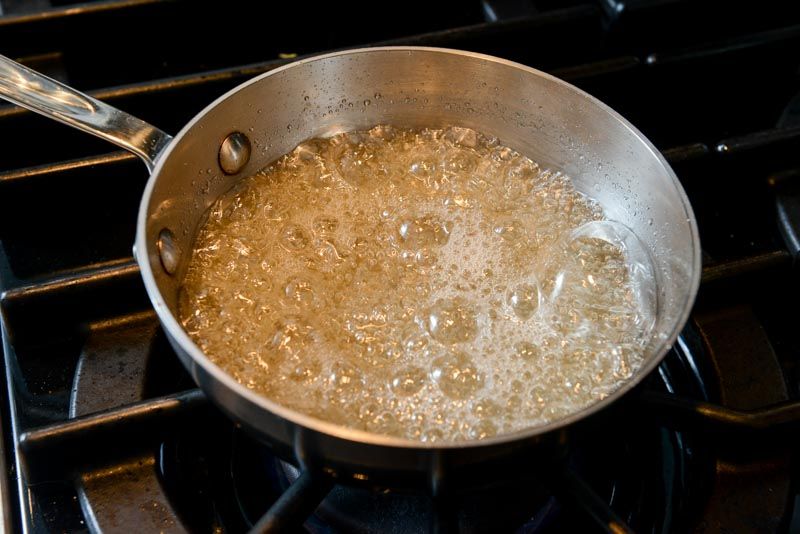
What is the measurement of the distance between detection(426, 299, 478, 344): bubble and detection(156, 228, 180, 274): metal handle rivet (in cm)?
23

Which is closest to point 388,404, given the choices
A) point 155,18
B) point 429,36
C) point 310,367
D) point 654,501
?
point 310,367

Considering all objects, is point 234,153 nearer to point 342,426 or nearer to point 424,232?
point 424,232

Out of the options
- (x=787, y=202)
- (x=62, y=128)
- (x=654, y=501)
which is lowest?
(x=654, y=501)

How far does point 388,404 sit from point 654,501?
245 mm

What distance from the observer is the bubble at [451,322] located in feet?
2.17

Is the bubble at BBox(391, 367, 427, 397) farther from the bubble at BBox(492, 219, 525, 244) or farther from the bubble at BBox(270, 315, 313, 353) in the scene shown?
the bubble at BBox(492, 219, 525, 244)

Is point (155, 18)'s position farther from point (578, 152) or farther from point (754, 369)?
point (754, 369)

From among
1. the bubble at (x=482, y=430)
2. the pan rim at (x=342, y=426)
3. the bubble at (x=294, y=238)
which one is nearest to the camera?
the pan rim at (x=342, y=426)

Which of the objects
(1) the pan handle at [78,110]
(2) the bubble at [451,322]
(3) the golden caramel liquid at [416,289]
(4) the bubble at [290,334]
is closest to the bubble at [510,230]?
(3) the golden caramel liquid at [416,289]

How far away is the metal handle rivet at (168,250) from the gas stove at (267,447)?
3 cm

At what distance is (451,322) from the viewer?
2.19ft

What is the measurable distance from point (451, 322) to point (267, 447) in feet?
0.65

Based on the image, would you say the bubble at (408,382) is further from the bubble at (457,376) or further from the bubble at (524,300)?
the bubble at (524,300)

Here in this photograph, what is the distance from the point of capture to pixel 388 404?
61 cm
